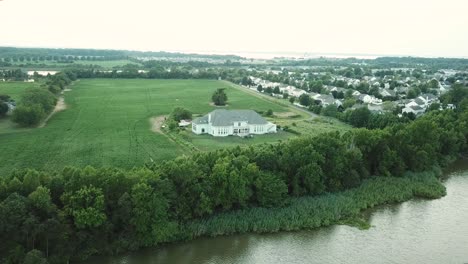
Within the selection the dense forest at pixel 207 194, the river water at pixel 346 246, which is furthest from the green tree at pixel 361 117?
the river water at pixel 346 246

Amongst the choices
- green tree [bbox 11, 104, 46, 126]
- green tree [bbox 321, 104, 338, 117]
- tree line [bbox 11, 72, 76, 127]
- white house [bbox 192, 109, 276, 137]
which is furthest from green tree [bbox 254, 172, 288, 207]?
green tree [bbox 321, 104, 338, 117]

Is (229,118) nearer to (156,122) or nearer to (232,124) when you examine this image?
(232,124)

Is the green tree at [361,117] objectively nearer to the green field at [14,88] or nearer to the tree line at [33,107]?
the tree line at [33,107]

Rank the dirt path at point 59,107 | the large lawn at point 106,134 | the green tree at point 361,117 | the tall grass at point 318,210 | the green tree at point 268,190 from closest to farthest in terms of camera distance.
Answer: the tall grass at point 318,210 < the green tree at point 268,190 < the large lawn at point 106,134 < the dirt path at point 59,107 < the green tree at point 361,117

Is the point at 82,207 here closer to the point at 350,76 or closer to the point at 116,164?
the point at 116,164

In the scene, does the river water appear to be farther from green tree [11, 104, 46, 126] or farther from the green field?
the green field
